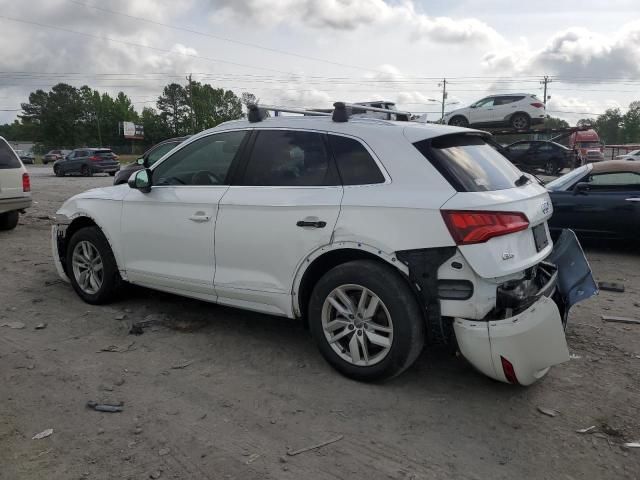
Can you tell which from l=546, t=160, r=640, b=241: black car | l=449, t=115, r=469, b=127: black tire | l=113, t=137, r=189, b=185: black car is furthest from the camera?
l=449, t=115, r=469, b=127: black tire

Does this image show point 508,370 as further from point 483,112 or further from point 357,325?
point 483,112

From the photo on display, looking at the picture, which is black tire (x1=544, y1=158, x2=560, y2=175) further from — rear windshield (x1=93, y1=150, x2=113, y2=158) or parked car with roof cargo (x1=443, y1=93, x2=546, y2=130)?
rear windshield (x1=93, y1=150, x2=113, y2=158)

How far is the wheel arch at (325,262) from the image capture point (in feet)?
11.0

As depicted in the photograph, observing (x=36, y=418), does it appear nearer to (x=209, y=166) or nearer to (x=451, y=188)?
(x=209, y=166)

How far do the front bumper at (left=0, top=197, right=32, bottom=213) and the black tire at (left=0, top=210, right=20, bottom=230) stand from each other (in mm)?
412

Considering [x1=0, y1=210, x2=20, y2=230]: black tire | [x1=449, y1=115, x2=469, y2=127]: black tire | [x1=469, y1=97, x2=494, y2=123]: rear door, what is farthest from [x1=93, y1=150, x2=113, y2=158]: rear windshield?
[x1=0, y1=210, x2=20, y2=230]: black tire

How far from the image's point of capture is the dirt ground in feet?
8.96

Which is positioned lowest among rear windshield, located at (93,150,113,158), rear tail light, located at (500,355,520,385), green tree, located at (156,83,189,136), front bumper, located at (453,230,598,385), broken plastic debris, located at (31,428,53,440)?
broken plastic debris, located at (31,428,53,440)

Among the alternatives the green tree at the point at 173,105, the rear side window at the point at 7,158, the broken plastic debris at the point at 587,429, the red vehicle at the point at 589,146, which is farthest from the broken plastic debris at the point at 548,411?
the green tree at the point at 173,105

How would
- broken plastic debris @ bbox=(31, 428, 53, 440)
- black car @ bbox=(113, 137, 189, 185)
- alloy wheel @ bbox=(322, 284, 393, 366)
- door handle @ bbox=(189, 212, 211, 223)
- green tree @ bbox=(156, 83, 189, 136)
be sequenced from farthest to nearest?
green tree @ bbox=(156, 83, 189, 136), black car @ bbox=(113, 137, 189, 185), door handle @ bbox=(189, 212, 211, 223), alloy wheel @ bbox=(322, 284, 393, 366), broken plastic debris @ bbox=(31, 428, 53, 440)

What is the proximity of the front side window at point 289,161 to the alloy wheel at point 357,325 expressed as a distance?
782 millimetres

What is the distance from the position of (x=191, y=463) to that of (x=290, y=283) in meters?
→ 1.39

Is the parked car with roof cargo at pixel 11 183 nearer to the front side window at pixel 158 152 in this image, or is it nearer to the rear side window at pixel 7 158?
the rear side window at pixel 7 158

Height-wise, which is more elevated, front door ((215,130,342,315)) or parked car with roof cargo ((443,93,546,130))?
parked car with roof cargo ((443,93,546,130))
